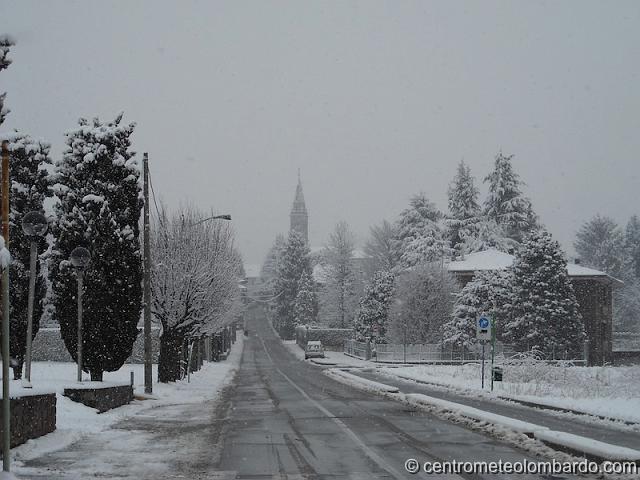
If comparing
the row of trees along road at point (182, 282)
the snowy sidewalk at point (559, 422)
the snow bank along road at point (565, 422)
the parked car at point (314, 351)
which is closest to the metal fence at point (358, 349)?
the parked car at point (314, 351)

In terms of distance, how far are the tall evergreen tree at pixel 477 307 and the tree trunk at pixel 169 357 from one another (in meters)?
33.2

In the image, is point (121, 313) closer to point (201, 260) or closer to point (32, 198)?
point (32, 198)

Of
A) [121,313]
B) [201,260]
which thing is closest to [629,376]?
[201,260]

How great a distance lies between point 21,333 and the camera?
25.7 metres

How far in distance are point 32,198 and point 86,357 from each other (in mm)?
5995

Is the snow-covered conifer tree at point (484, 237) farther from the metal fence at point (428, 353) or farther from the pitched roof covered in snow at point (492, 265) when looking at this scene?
the metal fence at point (428, 353)

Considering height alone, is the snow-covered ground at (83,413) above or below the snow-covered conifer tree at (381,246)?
below

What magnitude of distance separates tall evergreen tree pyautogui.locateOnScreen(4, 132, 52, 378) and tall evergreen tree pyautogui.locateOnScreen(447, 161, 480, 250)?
7223cm

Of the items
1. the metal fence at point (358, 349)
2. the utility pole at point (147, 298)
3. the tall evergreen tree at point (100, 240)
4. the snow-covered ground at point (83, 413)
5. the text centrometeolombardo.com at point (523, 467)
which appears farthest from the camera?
the metal fence at point (358, 349)

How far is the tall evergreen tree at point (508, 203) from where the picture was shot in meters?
92.8

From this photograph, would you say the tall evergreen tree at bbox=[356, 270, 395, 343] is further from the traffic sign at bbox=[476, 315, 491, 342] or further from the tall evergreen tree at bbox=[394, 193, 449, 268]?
the traffic sign at bbox=[476, 315, 491, 342]

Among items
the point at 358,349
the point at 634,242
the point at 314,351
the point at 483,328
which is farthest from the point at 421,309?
the point at 634,242

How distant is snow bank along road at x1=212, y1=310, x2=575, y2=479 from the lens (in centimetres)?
1150

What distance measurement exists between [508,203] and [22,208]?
7493 cm
